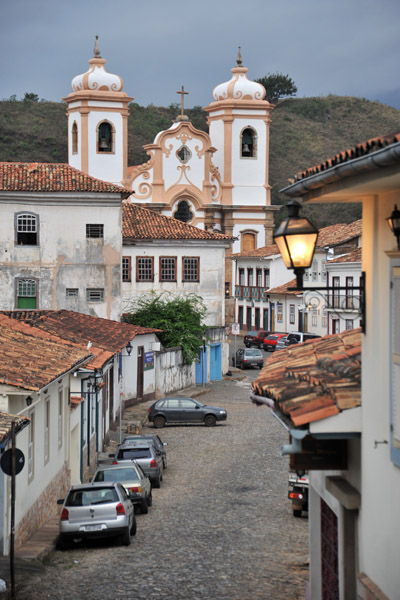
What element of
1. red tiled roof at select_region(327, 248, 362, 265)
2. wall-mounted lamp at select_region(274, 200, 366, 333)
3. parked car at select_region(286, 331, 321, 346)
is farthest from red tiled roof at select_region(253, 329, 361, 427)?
parked car at select_region(286, 331, 321, 346)

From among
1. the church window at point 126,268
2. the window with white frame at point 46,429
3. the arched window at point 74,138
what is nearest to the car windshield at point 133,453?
the window with white frame at point 46,429

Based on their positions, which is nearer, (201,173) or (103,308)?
(103,308)

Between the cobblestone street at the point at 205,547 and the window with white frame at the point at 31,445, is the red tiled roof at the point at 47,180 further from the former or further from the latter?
the window with white frame at the point at 31,445

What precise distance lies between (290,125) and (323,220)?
27847 millimetres

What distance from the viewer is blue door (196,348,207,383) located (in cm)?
5033

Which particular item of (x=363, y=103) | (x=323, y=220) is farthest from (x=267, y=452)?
(x=363, y=103)

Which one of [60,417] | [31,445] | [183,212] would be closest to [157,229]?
[183,212]

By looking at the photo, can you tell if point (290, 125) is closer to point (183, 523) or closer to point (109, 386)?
point (109, 386)

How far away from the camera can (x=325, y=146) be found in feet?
430

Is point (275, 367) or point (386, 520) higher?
point (275, 367)

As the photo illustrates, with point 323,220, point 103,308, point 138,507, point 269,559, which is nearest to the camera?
point 269,559

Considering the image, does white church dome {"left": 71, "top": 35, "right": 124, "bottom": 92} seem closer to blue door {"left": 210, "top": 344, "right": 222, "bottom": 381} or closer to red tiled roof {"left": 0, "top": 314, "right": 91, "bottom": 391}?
blue door {"left": 210, "top": 344, "right": 222, "bottom": 381}

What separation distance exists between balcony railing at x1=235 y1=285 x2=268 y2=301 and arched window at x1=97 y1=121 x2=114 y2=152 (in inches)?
569

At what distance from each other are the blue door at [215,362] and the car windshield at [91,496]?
107 feet
